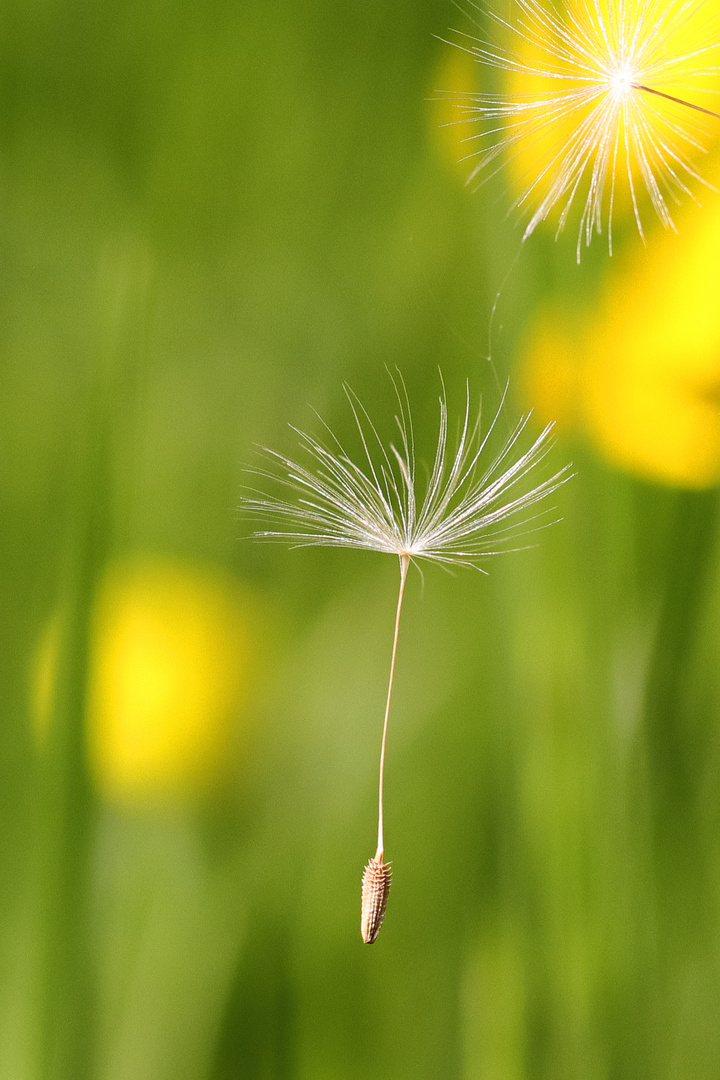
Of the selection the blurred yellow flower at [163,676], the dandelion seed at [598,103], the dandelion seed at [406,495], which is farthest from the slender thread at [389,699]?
the dandelion seed at [598,103]

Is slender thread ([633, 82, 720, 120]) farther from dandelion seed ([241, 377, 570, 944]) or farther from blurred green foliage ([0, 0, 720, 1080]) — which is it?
dandelion seed ([241, 377, 570, 944])

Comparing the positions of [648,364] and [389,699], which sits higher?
[648,364]

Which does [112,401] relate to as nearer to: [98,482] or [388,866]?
[98,482]

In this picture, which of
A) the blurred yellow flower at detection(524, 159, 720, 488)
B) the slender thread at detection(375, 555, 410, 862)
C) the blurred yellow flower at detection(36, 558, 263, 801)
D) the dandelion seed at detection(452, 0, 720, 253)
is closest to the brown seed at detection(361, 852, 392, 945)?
the slender thread at detection(375, 555, 410, 862)

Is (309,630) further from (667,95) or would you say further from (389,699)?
(667,95)

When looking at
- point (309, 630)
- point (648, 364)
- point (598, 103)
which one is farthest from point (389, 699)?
point (598, 103)

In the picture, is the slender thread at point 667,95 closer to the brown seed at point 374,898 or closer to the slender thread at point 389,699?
the slender thread at point 389,699
